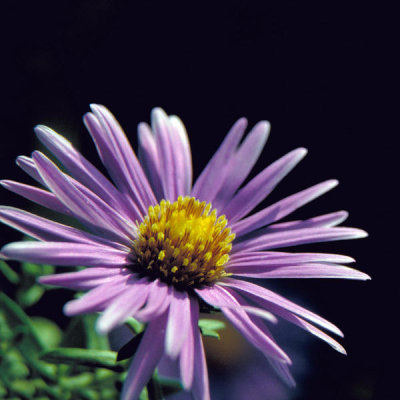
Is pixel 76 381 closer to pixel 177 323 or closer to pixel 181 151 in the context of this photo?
pixel 177 323

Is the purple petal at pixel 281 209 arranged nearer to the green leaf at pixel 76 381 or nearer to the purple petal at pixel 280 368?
the purple petal at pixel 280 368

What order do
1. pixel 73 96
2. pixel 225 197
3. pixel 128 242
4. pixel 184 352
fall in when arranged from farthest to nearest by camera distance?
pixel 73 96
pixel 225 197
pixel 128 242
pixel 184 352

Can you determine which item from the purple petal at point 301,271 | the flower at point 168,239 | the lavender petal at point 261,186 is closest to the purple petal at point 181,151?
the flower at point 168,239

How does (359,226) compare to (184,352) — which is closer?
(184,352)

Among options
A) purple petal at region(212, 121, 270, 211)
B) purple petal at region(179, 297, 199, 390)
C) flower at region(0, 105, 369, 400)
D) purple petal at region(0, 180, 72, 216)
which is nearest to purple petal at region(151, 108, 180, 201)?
flower at region(0, 105, 369, 400)

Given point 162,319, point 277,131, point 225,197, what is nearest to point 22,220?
point 162,319

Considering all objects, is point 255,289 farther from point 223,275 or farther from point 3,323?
point 3,323
